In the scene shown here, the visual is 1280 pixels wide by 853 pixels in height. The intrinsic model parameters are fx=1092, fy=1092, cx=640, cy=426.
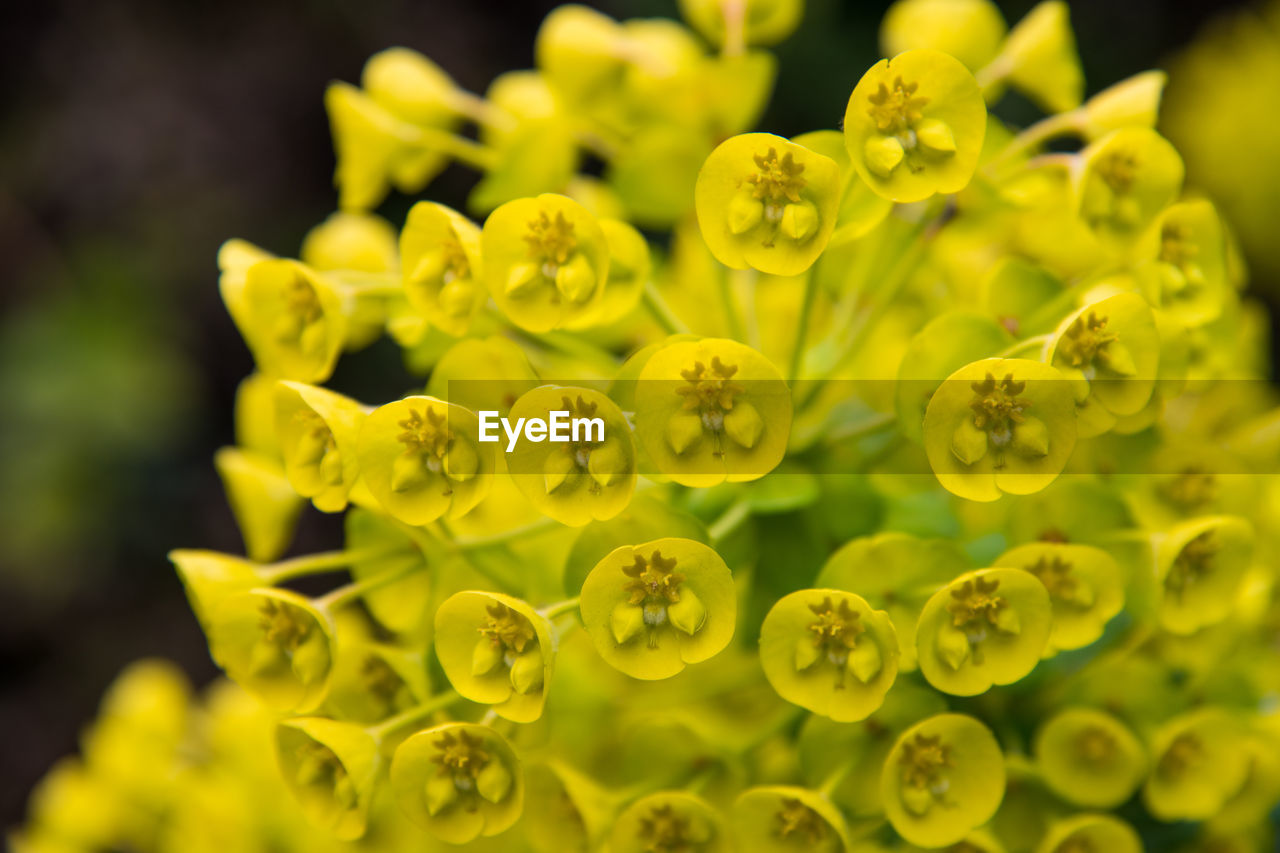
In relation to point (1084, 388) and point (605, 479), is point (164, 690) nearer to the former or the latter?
point (605, 479)

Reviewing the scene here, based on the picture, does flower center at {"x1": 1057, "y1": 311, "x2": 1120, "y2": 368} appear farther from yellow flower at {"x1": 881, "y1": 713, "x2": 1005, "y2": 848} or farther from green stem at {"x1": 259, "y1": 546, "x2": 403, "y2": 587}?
green stem at {"x1": 259, "y1": 546, "x2": 403, "y2": 587}

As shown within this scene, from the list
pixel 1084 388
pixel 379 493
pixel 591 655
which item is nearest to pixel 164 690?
pixel 591 655

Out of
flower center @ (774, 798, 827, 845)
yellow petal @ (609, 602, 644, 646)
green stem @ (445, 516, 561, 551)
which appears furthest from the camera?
green stem @ (445, 516, 561, 551)

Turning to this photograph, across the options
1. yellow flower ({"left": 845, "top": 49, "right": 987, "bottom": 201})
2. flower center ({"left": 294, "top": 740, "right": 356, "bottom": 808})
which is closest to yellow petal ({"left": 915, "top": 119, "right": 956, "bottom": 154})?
yellow flower ({"left": 845, "top": 49, "right": 987, "bottom": 201})

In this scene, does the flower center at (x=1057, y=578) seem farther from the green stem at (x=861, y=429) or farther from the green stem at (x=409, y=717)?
the green stem at (x=409, y=717)

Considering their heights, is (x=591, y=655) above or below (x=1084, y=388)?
below
